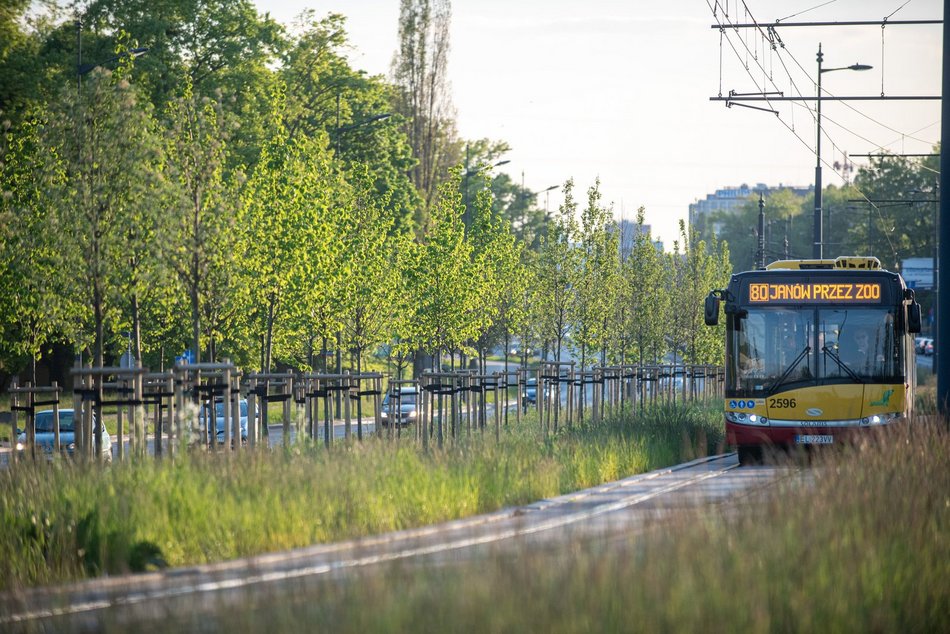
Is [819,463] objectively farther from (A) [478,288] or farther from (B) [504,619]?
(A) [478,288]

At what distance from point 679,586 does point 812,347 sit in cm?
1655

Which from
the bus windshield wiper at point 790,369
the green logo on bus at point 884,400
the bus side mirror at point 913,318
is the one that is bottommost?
the green logo on bus at point 884,400

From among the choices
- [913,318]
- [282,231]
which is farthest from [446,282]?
[913,318]

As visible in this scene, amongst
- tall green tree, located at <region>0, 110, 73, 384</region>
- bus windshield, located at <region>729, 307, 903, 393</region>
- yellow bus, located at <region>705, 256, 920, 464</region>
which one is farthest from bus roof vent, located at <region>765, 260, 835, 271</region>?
tall green tree, located at <region>0, 110, 73, 384</region>

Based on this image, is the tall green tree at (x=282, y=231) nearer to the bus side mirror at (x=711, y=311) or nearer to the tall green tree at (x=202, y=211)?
the tall green tree at (x=202, y=211)

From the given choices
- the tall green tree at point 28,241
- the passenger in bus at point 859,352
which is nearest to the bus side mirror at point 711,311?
the passenger in bus at point 859,352

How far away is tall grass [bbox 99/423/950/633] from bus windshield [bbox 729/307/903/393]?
43.2 feet

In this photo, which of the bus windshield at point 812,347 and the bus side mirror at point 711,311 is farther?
the bus windshield at point 812,347

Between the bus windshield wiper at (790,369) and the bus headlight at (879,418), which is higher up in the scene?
the bus windshield wiper at (790,369)

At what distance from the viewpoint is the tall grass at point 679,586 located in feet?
20.7

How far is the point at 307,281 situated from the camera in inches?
1045

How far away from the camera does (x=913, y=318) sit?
22.6 m

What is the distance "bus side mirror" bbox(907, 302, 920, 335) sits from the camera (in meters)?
22.5

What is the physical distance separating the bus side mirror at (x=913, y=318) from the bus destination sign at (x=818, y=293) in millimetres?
573
